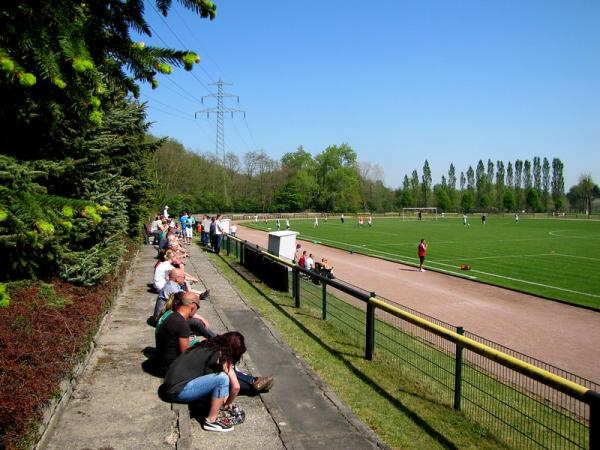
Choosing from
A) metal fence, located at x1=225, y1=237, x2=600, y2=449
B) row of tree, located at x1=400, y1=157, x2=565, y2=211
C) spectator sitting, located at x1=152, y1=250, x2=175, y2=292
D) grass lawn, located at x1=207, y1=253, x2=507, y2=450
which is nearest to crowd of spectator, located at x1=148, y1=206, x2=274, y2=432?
grass lawn, located at x1=207, y1=253, x2=507, y2=450

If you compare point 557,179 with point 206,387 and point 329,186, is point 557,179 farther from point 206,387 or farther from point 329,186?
point 206,387

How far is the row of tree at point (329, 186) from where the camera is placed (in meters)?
79.2

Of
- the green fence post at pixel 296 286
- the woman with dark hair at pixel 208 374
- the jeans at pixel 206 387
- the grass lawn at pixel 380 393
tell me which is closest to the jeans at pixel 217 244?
the green fence post at pixel 296 286

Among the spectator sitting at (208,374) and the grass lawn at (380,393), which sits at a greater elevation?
the spectator sitting at (208,374)

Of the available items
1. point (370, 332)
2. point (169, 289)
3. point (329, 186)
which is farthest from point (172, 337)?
point (329, 186)

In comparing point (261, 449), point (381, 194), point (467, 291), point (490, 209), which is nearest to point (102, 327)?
point (261, 449)

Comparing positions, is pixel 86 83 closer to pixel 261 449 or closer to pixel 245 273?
pixel 261 449

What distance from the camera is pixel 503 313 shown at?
15984mm

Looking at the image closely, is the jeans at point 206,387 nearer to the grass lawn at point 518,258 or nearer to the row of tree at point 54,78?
the row of tree at point 54,78

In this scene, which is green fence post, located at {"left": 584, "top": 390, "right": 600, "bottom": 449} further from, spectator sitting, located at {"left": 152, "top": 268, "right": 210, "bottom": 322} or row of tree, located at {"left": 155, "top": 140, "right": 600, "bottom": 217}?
row of tree, located at {"left": 155, "top": 140, "right": 600, "bottom": 217}

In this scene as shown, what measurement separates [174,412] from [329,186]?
109 m

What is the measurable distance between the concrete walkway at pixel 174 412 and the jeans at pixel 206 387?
0.23m

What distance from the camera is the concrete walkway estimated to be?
516 cm

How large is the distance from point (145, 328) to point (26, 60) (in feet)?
22.5
